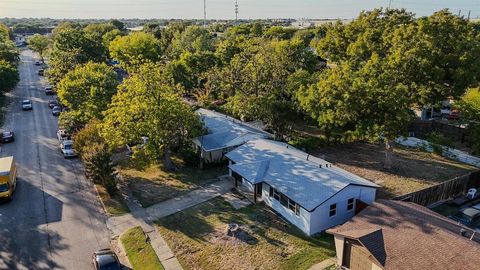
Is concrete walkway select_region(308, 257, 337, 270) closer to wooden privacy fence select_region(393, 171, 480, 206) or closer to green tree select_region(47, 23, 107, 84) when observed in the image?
wooden privacy fence select_region(393, 171, 480, 206)

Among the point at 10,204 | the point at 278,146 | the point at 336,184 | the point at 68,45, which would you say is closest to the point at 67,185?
the point at 10,204

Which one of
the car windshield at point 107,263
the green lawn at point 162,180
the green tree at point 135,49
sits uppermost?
the green tree at point 135,49

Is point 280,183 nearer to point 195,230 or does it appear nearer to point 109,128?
point 195,230

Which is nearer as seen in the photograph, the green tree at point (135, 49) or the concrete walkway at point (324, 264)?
the concrete walkway at point (324, 264)

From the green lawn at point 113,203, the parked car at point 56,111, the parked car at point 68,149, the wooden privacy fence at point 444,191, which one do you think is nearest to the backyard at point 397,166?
the wooden privacy fence at point 444,191

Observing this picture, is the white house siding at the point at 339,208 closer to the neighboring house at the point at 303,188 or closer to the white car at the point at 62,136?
the neighboring house at the point at 303,188

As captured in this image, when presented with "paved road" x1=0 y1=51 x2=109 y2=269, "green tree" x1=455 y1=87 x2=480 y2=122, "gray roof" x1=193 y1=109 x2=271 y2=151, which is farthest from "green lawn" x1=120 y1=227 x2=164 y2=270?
"green tree" x1=455 y1=87 x2=480 y2=122
